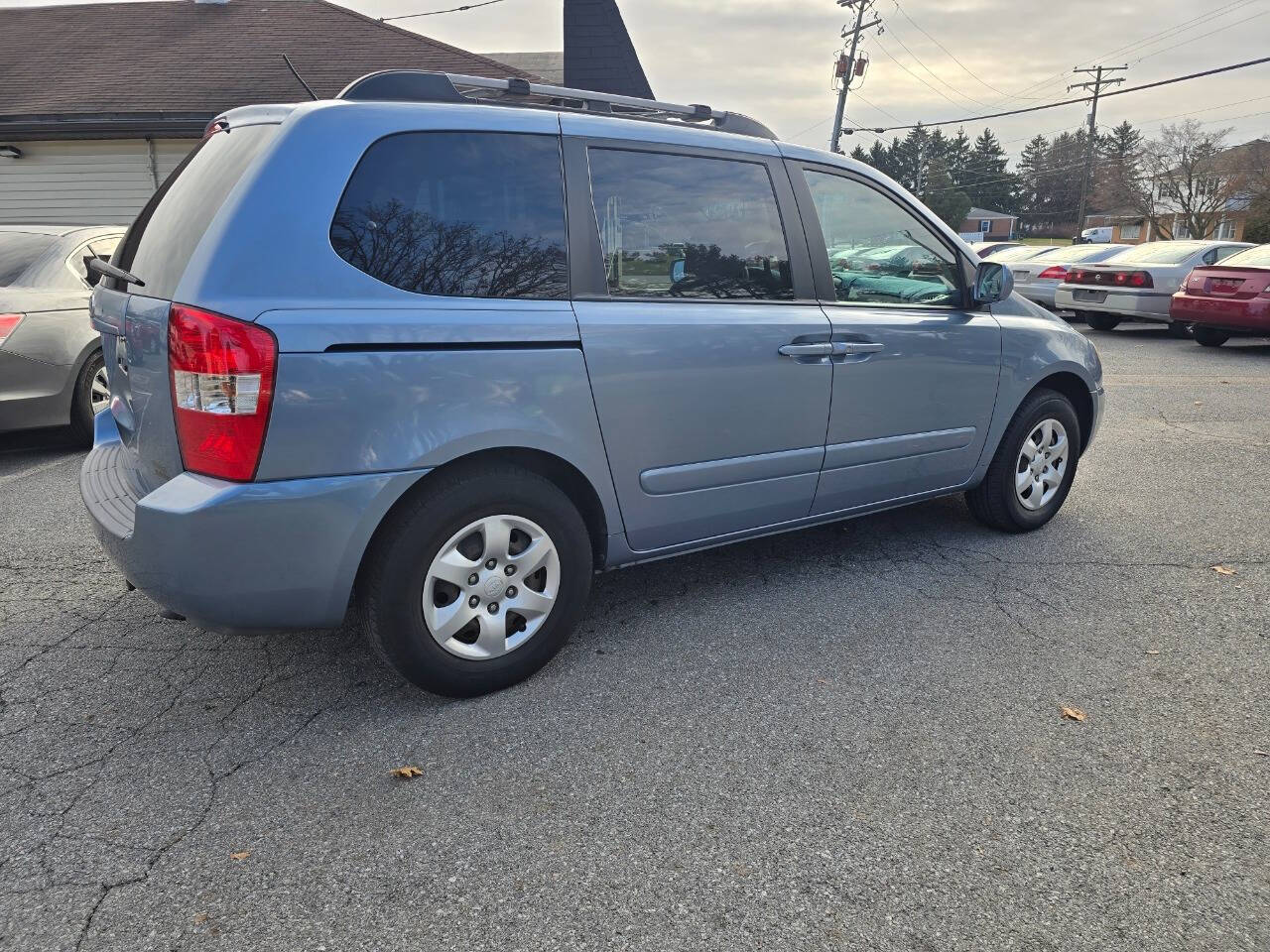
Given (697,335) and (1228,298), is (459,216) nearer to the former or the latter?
(697,335)

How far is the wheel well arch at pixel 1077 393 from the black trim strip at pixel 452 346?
2686 mm

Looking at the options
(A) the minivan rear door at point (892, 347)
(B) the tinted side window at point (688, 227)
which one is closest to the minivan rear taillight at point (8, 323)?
(B) the tinted side window at point (688, 227)

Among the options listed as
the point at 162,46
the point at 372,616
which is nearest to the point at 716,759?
the point at 372,616

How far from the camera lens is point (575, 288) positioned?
9.92 feet

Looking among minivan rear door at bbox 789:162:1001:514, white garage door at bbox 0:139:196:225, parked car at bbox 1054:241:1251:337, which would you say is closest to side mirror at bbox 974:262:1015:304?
minivan rear door at bbox 789:162:1001:514

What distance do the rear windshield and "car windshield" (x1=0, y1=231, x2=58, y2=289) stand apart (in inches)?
133

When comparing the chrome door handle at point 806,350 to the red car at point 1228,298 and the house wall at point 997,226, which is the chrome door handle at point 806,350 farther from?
the house wall at point 997,226

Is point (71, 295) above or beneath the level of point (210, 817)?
above

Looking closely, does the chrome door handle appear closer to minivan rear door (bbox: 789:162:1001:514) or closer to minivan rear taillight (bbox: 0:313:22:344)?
minivan rear door (bbox: 789:162:1001:514)

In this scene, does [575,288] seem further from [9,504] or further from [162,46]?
[162,46]

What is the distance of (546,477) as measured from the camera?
3051 mm

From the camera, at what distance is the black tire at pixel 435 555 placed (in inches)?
107

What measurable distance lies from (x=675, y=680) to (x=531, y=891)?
1124 millimetres

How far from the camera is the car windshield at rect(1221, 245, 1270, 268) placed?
11.6 meters
